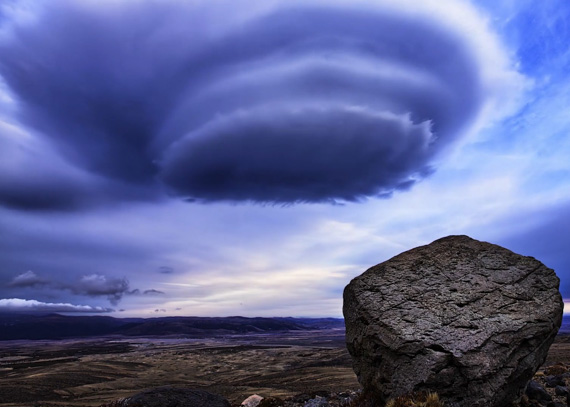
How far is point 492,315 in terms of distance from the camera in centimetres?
1175

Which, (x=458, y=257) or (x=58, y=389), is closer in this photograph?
(x=458, y=257)

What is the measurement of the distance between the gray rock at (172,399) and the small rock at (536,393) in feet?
40.6

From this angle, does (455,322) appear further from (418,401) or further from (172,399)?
(172,399)

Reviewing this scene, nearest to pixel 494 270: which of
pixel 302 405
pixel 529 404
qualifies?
pixel 529 404

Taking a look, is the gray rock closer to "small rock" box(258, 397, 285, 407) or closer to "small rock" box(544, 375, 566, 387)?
"small rock" box(258, 397, 285, 407)

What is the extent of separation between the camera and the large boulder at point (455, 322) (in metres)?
10.6

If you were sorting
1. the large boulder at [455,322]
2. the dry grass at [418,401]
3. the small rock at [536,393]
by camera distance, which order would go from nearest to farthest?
the dry grass at [418,401], the large boulder at [455,322], the small rock at [536,393]

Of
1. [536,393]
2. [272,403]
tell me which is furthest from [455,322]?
[272,403]

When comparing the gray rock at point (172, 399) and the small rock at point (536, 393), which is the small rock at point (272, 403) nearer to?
the gray rock at point (172, 399)

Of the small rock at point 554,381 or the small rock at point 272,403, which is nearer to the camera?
the small rock at point 554,381

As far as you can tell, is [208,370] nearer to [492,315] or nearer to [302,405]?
[302,405]

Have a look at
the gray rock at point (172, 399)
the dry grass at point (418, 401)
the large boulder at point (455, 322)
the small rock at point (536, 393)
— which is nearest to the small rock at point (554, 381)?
the small rock at point (536, 393)

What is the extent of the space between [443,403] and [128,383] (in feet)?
154

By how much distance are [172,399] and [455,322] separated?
1191 cm
